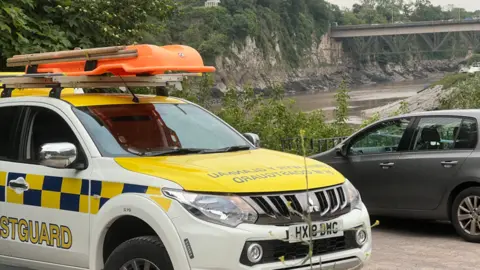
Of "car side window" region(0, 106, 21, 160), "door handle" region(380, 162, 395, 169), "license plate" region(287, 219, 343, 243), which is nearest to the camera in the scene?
"license plate" region(287, 219, 343, 243)

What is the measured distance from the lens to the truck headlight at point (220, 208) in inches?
175

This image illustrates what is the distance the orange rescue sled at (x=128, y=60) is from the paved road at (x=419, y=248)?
6.85 ft

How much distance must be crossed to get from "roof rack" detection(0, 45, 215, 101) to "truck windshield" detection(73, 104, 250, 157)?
0.70 feet

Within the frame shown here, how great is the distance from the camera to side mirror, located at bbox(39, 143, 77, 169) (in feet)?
16.2

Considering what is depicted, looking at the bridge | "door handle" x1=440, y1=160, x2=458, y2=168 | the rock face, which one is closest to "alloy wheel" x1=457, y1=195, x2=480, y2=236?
"door handle" x1=440, y1=160, x2=458, y2=168

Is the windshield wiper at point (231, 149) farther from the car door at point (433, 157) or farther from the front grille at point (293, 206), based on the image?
the car door at point (433, 157)

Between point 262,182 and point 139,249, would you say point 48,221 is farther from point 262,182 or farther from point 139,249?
point 262,182

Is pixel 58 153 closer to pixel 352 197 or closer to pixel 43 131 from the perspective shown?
pixel 43 131

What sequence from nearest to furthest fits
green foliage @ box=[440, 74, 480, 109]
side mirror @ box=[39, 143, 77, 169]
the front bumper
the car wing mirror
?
1. the front bumper
2. side mirror @ box=[39, 143, 77, 169]
3. the car wing mirror
4. green foliage @ box=[440, 74, 480, 109]

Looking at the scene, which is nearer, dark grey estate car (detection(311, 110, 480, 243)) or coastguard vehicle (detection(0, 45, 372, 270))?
coastguard vehicle (detection(0, 45, 372, 270))

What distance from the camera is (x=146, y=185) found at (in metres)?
4.67

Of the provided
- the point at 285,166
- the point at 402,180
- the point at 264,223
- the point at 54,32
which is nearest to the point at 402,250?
the point at 402,180

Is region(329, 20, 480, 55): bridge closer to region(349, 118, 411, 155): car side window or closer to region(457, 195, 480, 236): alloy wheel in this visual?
region(349, 118, 411, 155): car side window

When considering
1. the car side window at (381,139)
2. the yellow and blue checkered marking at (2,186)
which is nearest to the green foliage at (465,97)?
the car side window at (381,139)
